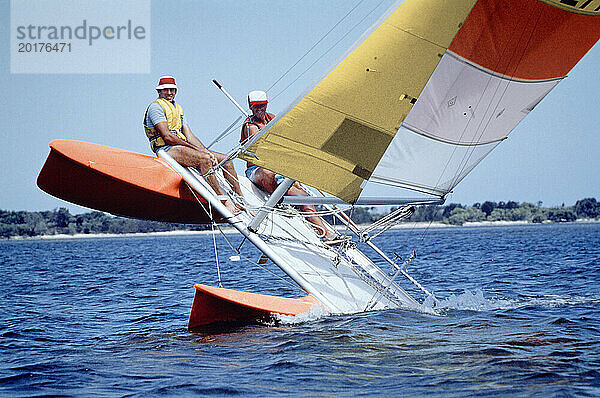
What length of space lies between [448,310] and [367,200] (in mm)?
2654

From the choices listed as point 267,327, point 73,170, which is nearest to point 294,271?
point 267,327

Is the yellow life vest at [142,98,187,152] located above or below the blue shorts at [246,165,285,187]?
above

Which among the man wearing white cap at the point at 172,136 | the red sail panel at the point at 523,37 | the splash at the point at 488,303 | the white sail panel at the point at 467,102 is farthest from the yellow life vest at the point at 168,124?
the splash at the point at 488,303

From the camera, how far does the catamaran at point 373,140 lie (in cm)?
718

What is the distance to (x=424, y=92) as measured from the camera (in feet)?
25.6

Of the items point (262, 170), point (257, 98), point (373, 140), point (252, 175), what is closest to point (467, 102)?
point (373, 140)

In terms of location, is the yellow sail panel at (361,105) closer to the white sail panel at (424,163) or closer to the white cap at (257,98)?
the white sail panel at (424,163)

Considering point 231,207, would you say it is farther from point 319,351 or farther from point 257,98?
point 319,351

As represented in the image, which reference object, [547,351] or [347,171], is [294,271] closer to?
[347,171]

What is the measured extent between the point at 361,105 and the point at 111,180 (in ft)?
12.5

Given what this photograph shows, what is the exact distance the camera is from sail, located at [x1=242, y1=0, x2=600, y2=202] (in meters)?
7.09

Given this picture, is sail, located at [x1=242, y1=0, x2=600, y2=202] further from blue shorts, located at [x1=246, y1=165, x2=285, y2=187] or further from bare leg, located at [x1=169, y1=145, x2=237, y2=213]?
blue shorts, located at [x1=246, y1=165, x2=285, y2=187]

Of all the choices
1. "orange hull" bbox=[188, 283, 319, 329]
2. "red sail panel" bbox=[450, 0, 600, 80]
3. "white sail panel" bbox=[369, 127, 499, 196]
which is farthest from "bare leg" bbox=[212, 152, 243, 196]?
"red sail panel" bbox=[450, 0, 600, 80]

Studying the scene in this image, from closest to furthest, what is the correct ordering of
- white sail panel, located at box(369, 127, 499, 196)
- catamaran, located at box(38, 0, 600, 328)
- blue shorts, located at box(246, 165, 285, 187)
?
1. catamaran, located at box(38, 0, 600, 328)
2. white sail panel, located at box(369, 127, 499, 196)
3. blue shorts, located at box(246, 165, 285, 187)
